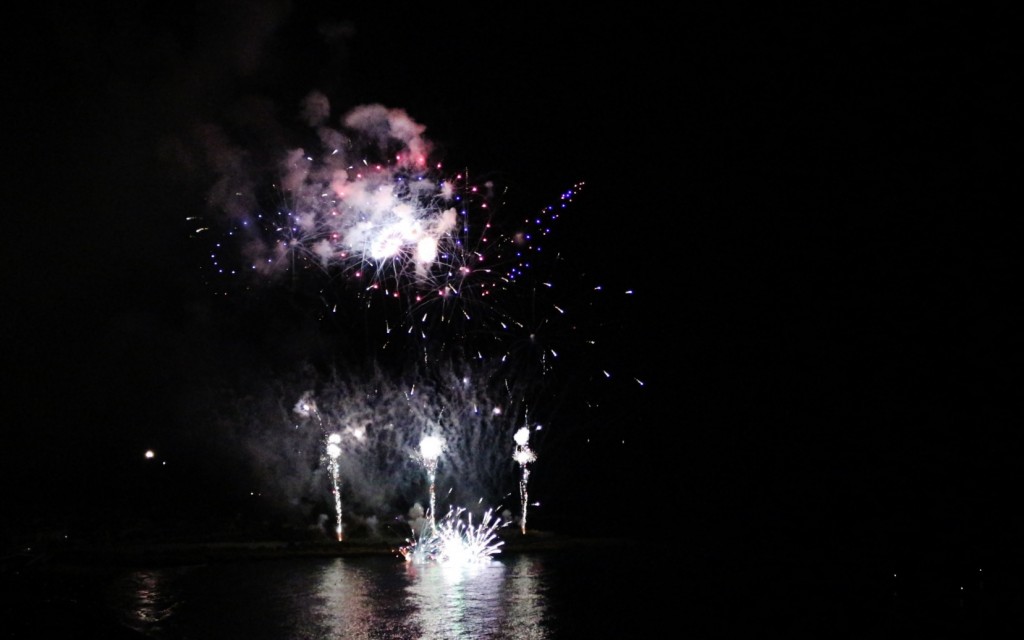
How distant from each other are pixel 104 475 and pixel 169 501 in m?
3.24

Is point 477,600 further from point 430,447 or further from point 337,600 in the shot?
point 430,447

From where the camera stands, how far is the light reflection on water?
929cm

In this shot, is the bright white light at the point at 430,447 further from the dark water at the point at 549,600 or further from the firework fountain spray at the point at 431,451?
the dark water at the point at 549,600

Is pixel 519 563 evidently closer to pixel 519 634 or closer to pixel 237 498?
pixel 519 634

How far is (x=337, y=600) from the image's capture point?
37.1 ft

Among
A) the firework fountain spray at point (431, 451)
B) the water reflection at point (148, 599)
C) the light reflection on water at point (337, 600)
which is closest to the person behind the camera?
the light reflection on water at point (337, 600)

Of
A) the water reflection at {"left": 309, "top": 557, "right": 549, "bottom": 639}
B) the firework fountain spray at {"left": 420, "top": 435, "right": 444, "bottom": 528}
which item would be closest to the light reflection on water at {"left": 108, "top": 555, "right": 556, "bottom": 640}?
the water reflection at {"left": 309, "top": 557, "right": 549, "bottom": 639}

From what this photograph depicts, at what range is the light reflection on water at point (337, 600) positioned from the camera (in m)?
9.29

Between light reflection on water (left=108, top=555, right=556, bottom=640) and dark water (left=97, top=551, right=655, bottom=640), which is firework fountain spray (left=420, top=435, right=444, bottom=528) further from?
light reflection on water (left=108, top=555, right=556, bottom=640)

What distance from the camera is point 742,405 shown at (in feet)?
88.8

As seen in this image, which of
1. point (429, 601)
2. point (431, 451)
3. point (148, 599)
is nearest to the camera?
point (429, 601)

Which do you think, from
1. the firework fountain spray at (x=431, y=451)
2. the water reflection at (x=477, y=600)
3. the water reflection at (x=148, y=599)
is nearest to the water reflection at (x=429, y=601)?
the water reflection at (x=477, y=600)

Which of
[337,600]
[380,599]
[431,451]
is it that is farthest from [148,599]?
Result: [431,451]

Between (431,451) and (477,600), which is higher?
(431,451)
